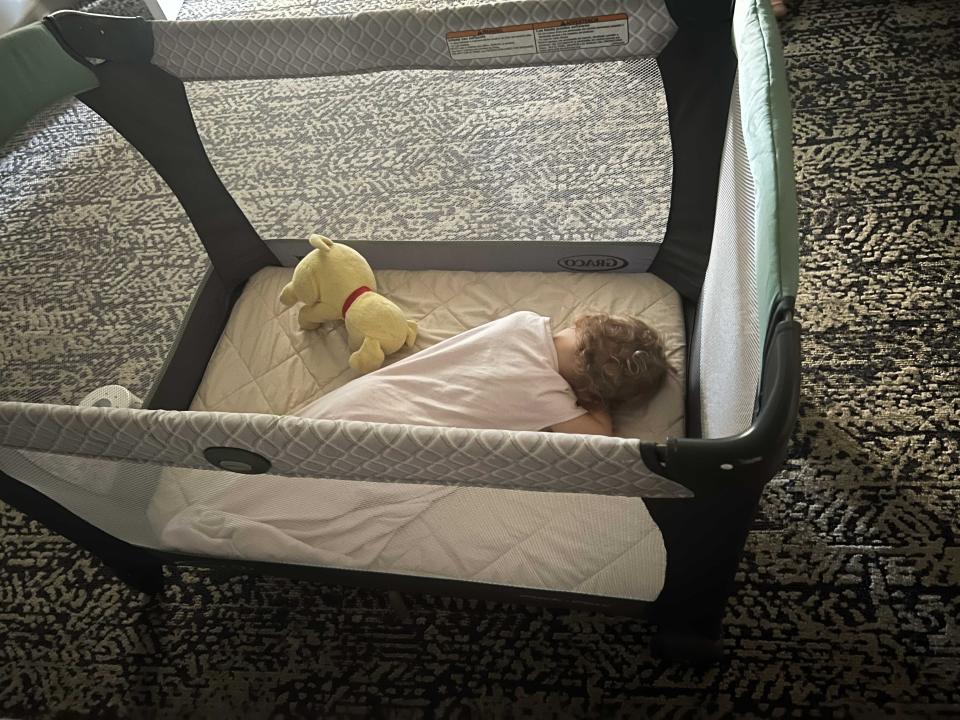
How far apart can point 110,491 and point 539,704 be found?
643mm

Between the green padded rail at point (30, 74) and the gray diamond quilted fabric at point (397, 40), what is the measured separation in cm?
12

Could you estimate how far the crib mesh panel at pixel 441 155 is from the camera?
1.05 metres

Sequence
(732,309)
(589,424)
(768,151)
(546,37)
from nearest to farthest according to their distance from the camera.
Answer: (768,151) → (732,309) → (546,37) → (589,424)

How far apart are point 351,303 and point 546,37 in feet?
1.70

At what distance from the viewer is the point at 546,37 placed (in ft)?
2.88

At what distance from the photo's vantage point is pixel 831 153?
149 cm

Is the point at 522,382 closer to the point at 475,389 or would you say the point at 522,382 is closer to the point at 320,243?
the point at 475,389

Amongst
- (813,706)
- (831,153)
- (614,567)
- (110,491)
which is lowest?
(813,706)

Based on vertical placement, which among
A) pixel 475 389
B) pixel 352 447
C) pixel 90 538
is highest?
pixel 352 447

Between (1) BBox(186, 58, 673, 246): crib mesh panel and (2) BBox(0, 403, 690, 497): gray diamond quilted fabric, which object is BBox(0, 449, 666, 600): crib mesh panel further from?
(1) BBox(186, 58, 673, 246): crib mesh panel

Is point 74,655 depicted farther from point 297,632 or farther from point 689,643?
point 689,643

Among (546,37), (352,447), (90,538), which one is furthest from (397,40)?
(90,538)

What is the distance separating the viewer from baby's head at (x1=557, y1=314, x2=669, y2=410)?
0.97 meters

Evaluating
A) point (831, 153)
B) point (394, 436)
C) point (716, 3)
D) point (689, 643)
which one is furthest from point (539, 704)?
point (831, 153)
